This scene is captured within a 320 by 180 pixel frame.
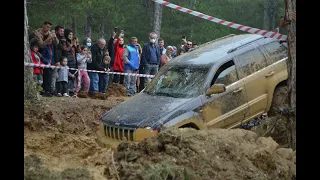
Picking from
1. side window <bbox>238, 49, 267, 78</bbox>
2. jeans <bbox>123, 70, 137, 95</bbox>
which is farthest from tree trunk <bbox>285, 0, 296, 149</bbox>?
jeans <bbox>123, 70, 137, 95</bbox>

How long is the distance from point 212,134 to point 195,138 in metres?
0.26

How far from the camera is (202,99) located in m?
5.50

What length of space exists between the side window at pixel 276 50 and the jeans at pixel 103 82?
8.04 ft

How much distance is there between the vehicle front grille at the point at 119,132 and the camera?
4840 mm

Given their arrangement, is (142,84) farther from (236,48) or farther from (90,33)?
(90,33)

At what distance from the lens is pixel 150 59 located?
6.45 m

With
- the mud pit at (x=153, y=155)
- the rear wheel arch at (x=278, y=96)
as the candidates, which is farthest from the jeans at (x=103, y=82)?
the rear wheel arch at (x=278, y=96)

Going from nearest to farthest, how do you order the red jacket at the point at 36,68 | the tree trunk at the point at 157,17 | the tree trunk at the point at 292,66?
the red jacket at the point at 36,68 → the tree trunk at the point at 292,66 → the tree trunk at the point at 157,17

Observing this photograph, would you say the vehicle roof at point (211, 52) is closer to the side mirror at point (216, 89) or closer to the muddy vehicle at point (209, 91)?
the muddy vehicle at point (209, 91)

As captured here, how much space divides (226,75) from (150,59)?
3.67 ft

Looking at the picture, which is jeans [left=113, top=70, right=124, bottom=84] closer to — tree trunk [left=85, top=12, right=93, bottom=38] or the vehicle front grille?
the vehicle front grille

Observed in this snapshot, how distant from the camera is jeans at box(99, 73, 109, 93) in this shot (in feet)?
19.5

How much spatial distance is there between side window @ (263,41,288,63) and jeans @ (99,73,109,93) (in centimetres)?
245
